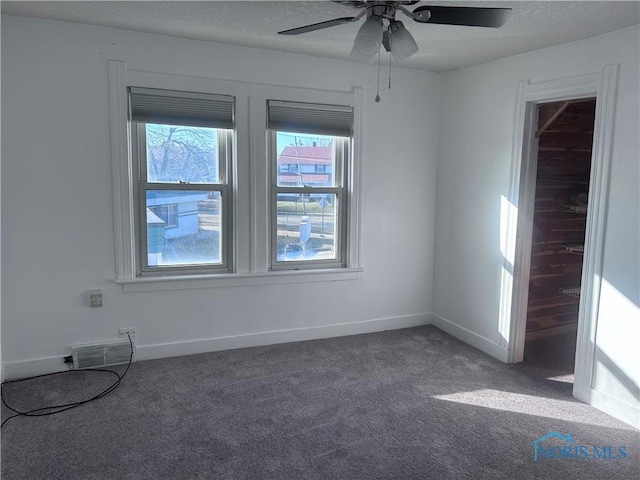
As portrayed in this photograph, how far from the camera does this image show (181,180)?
3672mm

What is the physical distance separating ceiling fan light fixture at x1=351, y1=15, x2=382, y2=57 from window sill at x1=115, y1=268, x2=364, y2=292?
2170 millimetres

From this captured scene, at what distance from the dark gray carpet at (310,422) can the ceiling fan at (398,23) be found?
2094 millimetres

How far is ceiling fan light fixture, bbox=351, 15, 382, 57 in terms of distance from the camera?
2.20 meters

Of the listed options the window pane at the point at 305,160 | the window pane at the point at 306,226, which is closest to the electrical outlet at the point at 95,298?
the window pane at the point at 306,226

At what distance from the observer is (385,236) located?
4.36 m

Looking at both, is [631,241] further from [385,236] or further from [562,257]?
[385,236]

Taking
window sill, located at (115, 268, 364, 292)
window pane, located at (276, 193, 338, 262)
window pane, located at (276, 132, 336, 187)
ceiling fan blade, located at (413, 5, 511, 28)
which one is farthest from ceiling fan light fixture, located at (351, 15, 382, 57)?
window sill, located at (115, 268, 364, 292)

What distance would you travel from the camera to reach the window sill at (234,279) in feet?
11.7

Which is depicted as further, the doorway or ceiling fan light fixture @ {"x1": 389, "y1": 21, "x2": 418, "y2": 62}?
the doorway

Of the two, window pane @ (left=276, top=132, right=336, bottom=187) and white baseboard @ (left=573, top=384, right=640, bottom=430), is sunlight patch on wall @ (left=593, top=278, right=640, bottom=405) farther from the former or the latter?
window pane @ (left=276, top=132, right=336, bottom=187)

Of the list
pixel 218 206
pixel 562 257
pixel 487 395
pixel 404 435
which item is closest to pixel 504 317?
pixel 487 395

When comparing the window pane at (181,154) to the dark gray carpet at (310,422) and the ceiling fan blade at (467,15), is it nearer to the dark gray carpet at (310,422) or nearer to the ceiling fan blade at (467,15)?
the dark gray carpet at (310,422)

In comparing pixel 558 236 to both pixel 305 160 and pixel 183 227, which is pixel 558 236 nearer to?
pixel 305 160

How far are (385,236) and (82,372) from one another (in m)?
2.73
